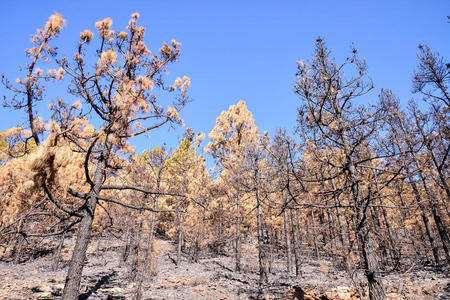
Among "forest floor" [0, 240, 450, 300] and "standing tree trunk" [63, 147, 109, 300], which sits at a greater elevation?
"standing tree trunk" [63, 147, 109, 300]

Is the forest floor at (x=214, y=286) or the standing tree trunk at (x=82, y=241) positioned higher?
the standing tree trunk at (x=82, y=241)

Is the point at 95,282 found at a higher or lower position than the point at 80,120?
lower

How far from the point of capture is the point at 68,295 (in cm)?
376

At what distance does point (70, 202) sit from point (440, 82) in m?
18.2

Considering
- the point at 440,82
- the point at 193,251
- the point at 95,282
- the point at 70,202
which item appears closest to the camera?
the point at 70,202

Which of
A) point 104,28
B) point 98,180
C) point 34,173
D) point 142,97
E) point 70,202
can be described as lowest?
point 34,173

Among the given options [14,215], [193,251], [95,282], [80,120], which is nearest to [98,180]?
[80,120]

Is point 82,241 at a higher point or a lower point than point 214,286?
higher

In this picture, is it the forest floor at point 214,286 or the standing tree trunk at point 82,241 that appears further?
the forest floor at point 214,286

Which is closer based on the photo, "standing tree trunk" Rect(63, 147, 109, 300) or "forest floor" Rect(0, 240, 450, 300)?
"standing tree trunk" Rect(63, 147, 109, 300)

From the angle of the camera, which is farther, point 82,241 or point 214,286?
point 214,286

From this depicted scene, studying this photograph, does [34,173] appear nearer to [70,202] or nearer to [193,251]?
[70,202]

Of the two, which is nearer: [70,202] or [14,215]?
[14,215]

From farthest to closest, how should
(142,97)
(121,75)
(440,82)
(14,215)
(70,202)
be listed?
(440,82) → (70,202) → (14,215) → (121,75) → (142,97)
